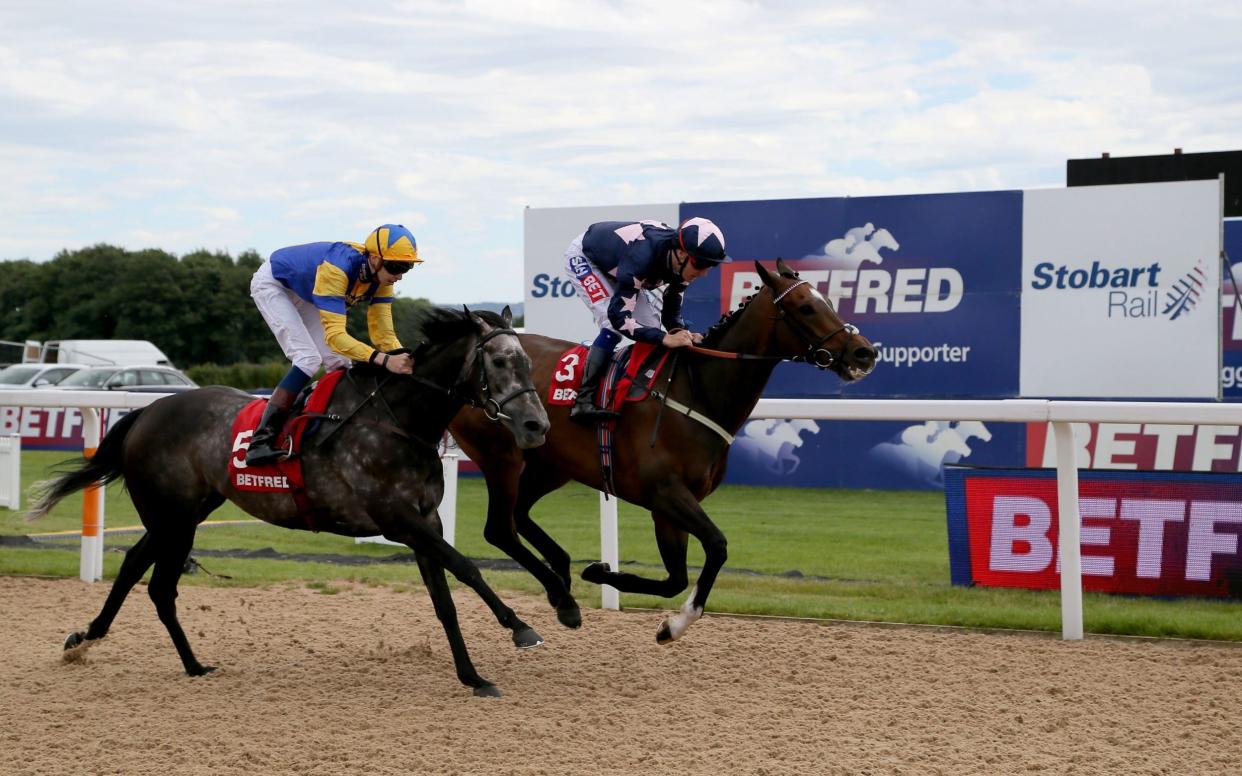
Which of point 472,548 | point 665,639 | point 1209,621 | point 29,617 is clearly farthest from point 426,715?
point 472,548

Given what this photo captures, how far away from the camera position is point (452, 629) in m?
5.32

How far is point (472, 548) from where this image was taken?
10.2 meters

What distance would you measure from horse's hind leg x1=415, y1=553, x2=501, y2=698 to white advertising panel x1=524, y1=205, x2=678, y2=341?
33.7ft

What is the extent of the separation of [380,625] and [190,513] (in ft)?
4.09

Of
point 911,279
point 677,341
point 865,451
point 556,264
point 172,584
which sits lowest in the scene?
point 172,584

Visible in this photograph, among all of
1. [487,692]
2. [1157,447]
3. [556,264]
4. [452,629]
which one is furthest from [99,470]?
[556,264]

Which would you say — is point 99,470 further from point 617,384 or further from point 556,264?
point 556,264

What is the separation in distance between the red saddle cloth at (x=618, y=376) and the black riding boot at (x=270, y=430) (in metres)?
1.24

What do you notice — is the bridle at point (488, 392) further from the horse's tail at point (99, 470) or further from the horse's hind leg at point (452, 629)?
the horse's tail at point (99, 470)

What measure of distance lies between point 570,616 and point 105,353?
29.3m

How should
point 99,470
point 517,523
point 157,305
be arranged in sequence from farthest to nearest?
point 157,305 < point 517,523 < point 99,470

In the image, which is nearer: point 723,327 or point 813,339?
point 813,339

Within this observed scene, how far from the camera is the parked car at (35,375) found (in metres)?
25.2

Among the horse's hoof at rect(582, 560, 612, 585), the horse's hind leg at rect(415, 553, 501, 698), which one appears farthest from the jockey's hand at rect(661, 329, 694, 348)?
the horse's hind leg at rect(415, 553, 501, 698)
